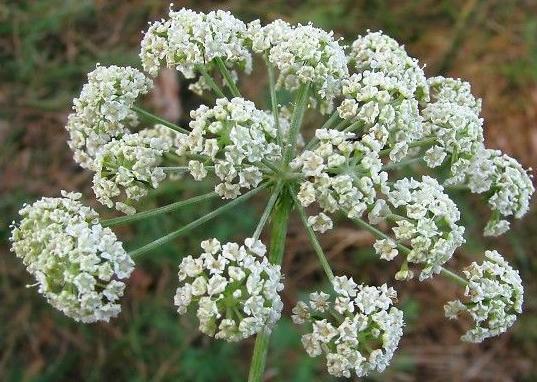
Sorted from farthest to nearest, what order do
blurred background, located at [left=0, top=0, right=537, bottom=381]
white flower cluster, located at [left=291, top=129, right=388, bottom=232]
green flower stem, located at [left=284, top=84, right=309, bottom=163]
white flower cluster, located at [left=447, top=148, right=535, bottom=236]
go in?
blurred background, located at [left=0, top=0, right=537, bottom=381], white flower cluster, located at [left=447, top=148, right=535, bottom=236], green flower stem, located at [left=284, top=84, right=309, bottom=163], white flower cluster, located at [left=291, top=129, right=388, bottom=232]

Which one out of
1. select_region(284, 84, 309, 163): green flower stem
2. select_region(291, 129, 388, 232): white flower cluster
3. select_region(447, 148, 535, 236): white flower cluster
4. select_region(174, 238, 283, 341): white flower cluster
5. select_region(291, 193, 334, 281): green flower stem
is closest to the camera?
select_region(174, 238, 283, 341): white flower cluster

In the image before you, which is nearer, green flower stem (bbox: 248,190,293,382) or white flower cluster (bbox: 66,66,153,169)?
green flower stem (bbox: 248,190,293,382)

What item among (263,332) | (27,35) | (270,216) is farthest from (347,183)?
(27,35)

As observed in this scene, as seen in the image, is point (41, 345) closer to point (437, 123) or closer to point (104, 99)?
point (104, 99)

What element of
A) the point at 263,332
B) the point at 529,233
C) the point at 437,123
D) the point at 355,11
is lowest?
the point at 263,332

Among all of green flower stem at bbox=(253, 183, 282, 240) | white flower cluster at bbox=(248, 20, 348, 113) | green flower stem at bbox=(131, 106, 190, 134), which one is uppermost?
white flower cluster at bbox=(248, 20, 348, 113)

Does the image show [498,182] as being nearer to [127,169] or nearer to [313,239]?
[313,239]

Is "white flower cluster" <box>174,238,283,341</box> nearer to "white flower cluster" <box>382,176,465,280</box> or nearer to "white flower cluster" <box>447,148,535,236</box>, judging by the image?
"white flower cluster" <box>382,176,465,280</box>

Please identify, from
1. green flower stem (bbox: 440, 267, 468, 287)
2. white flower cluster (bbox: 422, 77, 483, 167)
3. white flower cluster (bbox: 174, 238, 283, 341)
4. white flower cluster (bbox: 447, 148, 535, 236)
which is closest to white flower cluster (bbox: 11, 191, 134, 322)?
white flower cluster (bbox: 174, 238, 283, 341)

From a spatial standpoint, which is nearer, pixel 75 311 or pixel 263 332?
pixel 75 311
